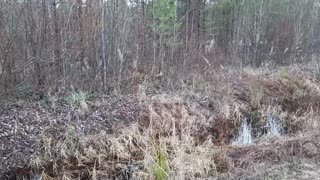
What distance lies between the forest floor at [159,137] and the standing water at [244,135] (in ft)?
0.30

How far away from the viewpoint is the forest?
4.18 m

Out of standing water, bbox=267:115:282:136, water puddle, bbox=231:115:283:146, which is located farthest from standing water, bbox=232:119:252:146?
standing water, bbox=267:115:282:136

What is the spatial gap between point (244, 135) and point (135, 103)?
2073mm

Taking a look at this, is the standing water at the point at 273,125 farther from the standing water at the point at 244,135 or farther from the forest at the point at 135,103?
the standing water at the point at 244,135

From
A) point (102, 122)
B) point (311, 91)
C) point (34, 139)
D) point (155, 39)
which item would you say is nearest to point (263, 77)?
point (311, 91)

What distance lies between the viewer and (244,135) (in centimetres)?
587

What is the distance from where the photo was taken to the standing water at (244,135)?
5426 mm

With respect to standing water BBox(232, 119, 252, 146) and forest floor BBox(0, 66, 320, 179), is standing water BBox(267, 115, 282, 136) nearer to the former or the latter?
forest floor BBox(0, 66, 320, 179)

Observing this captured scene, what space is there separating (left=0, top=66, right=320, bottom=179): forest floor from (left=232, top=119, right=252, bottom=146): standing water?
91 millimetres

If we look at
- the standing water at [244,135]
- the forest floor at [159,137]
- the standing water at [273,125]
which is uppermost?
the forest floor at [159,137]

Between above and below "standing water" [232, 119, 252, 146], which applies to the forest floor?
above

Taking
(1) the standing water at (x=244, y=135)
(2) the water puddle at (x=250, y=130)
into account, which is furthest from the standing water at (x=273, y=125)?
(1) the standing water at (x=244, y=135)

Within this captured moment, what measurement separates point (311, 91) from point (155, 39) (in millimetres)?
4110

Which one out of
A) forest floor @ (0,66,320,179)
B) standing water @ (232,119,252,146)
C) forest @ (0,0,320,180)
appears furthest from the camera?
standing water @ (232,119,252,146)
